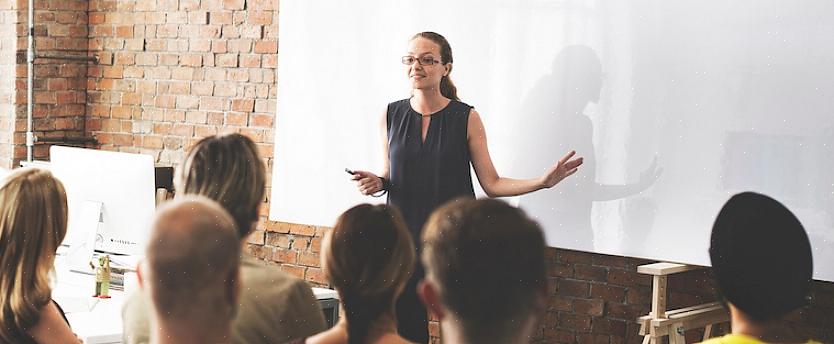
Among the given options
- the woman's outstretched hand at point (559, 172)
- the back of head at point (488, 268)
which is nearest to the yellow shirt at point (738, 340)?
the back of head at point (488, 268)

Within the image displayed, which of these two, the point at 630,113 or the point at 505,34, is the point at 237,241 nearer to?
the point at 630,113

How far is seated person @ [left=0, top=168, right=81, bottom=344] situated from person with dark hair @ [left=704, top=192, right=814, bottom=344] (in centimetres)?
A: 152

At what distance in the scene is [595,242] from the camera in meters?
4.47

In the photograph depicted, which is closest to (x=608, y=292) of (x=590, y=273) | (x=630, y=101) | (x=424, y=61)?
(x=590, y=273)

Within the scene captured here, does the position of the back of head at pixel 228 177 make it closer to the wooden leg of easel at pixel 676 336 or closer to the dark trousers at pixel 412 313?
the dark trousers at pixel 412 313

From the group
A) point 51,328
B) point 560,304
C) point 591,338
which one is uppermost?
point 51,328

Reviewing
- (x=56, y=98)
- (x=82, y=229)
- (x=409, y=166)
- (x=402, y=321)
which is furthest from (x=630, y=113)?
(x=56, y=98)

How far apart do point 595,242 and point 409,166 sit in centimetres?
80

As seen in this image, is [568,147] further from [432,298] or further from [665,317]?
[432,298]

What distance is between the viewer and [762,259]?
1.75 meters

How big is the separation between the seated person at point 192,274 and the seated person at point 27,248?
121cm

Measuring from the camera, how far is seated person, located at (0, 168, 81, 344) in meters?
2.53

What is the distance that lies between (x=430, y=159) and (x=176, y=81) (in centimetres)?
228

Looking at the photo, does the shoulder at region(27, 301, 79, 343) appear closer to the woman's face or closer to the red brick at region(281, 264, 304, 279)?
the woman's face
